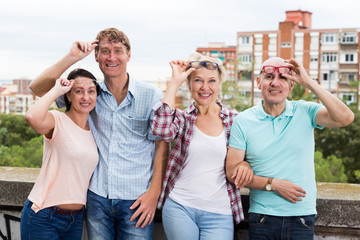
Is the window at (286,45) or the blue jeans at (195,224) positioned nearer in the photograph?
the blue jeans at (195,224)

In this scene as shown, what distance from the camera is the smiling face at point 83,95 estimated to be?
11.0 feet

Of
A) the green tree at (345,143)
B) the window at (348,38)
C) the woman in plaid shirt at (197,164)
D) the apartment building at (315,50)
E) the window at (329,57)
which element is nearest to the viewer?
the woman in plaid shirt at (197,164)

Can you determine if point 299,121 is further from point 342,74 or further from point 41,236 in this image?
point 342,74

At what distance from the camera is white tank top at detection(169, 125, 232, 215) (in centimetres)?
318

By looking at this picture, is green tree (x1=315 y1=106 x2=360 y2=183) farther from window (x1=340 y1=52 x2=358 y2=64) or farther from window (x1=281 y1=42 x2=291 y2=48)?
window (x1=281 y1=42 x2=291 y2=48)

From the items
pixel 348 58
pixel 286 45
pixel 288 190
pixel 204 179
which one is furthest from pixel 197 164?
pixel 348 58

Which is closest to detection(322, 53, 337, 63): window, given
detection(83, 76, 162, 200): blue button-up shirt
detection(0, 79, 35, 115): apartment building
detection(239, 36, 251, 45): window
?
detection(239, 36, 251, 45): window

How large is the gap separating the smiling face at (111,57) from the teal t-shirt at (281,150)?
99 cm

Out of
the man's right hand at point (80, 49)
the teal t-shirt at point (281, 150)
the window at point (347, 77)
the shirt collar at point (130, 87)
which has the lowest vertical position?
the teal t-shirt at point (281, 150)

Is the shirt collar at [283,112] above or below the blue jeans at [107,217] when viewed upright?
above

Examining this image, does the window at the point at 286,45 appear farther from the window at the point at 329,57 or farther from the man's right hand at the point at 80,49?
the man's right hand at the point at 80,49

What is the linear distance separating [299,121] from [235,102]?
56.3 metres

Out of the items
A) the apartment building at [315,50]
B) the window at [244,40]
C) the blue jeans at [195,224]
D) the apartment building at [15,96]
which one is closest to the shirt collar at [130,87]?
the blue jeans at [195,224]

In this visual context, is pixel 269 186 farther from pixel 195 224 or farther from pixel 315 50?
pixel 315 50
